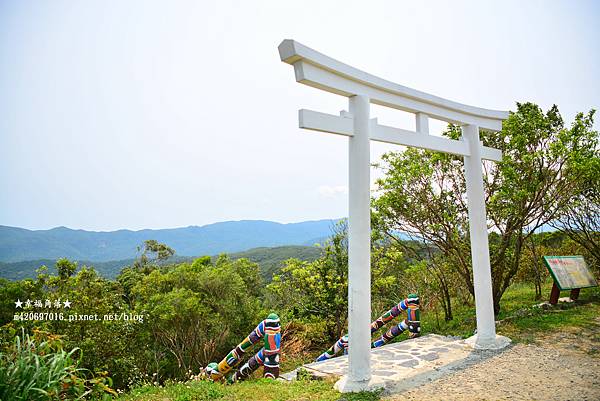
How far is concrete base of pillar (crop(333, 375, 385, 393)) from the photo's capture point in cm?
405

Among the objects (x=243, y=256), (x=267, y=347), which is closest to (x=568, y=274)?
(x=267, y=347)

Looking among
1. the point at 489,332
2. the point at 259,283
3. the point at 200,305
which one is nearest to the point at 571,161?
the point at 489,332

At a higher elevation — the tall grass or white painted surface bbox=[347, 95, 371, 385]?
white painted surface bbox=[347, 95, 371, 385]

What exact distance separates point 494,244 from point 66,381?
284 inches

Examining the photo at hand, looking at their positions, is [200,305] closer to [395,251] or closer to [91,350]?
[91,350]

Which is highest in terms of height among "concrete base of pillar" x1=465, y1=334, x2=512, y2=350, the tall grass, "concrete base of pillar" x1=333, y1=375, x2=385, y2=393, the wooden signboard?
the wooden signboard

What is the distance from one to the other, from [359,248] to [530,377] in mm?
2299

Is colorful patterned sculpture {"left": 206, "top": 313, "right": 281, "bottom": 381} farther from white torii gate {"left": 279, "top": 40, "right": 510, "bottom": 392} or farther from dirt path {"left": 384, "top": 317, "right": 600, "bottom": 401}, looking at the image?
dirt path {"left": 384, "top": 317, "right": 600, "bottom": 401}

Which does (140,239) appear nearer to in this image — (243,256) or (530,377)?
(243,256)

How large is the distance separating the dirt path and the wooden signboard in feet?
7.07

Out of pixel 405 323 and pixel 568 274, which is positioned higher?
pixel 568 274

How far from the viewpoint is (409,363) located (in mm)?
5066

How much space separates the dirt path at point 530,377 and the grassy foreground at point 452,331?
0.52 meters

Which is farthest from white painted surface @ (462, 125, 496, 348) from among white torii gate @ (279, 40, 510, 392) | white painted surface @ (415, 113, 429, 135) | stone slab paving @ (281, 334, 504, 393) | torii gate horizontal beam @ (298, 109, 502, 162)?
white painted surface @ (415, 113, 429, 135)
